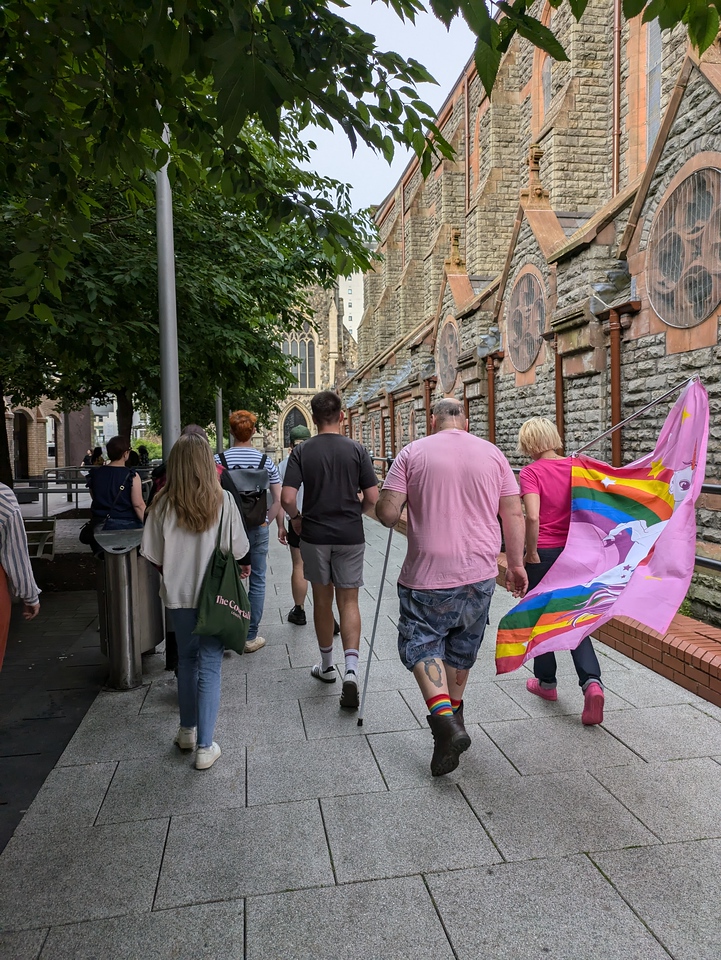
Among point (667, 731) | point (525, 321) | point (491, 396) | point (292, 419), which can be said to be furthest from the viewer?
point (292, 419)

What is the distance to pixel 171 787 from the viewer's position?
349cm

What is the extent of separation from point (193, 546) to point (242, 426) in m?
2.06

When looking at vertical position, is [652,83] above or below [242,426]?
above

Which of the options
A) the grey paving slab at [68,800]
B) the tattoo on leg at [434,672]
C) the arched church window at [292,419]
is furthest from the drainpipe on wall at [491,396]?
the arched church window at [292,419]

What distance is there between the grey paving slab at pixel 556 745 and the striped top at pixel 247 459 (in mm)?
2596

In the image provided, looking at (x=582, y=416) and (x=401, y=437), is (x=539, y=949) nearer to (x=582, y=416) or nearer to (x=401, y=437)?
(x=582, y=416)

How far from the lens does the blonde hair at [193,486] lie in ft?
12.0

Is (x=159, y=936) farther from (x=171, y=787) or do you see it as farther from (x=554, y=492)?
(x=554, y=492)

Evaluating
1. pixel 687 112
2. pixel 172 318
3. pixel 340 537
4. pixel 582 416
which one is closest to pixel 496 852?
pixel 340 537

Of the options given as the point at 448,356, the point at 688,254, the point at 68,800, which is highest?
the point at 448,356

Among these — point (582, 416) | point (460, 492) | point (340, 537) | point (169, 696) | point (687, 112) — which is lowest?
point (169, 696)

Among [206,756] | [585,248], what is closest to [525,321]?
[585,248]

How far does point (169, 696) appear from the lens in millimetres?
4828

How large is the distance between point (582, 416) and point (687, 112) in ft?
14.3
